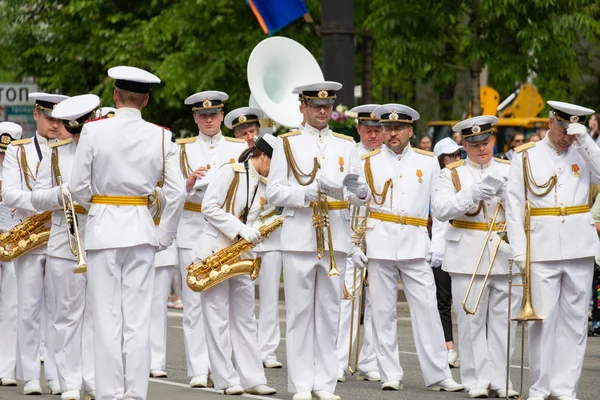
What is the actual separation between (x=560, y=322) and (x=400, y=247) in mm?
1735

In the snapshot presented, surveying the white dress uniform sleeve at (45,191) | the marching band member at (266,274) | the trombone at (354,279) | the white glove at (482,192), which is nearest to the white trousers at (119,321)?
the white dress uniform sleeve at (45,191)

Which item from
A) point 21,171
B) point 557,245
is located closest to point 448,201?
point 557,245

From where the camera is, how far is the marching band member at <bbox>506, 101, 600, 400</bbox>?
453 inches

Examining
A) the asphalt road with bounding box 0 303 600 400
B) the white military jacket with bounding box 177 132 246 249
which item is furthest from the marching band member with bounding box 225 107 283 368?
the white military jacket with bounding box 177 132 246 249

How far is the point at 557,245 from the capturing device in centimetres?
1147

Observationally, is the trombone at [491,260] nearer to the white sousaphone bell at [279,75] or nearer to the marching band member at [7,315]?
the marching band member at [7,315]

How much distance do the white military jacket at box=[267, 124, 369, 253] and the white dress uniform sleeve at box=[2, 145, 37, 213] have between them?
178 cm

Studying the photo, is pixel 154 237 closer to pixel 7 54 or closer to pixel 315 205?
pixel 315 205

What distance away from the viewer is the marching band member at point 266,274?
14570mm

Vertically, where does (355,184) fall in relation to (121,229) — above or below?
above

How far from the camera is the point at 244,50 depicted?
2730cm

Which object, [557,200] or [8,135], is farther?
[8,135]

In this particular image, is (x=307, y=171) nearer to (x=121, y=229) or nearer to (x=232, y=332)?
(x=232, y=332)

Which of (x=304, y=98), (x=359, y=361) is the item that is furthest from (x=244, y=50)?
(x=304, y=98)
